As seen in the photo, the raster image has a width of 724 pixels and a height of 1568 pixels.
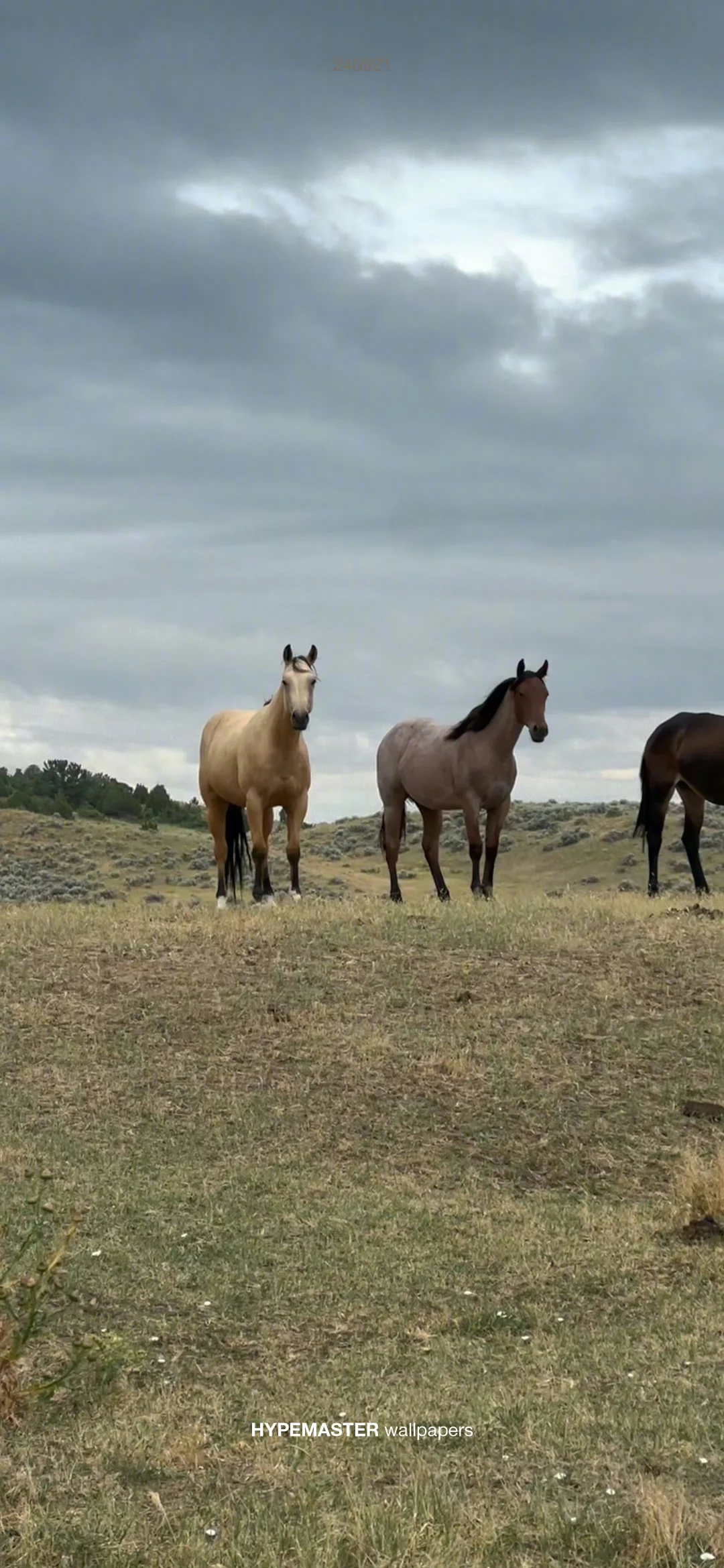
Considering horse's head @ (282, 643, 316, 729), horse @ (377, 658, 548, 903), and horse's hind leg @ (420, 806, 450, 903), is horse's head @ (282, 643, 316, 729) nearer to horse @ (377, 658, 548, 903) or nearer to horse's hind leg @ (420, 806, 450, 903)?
horse @ (377, 658, 548, 903)

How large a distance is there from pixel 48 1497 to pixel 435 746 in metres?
14.8

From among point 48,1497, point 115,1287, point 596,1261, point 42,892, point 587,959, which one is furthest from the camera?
point 42,892

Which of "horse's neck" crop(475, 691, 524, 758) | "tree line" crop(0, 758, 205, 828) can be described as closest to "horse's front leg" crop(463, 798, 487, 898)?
"horse's neck" crop(475, 691, 524, 758)

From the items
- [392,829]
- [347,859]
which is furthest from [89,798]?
[392,829]

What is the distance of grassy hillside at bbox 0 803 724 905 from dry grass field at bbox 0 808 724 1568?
564 inches

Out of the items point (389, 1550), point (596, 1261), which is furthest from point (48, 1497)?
point (596, 1261)

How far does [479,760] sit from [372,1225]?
391 inches

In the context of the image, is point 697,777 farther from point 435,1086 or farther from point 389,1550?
point 389,1550

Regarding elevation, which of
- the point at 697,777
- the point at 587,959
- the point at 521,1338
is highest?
the point at 697,777

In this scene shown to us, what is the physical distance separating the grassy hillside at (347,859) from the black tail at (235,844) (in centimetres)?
957

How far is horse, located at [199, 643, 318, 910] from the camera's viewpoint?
17.6 metres

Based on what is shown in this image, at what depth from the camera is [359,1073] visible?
1308 centimetres

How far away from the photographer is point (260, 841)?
18.3 metres

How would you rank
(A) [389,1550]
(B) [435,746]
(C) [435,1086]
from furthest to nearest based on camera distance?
(B) [435,746] < (C) [435,1086] < (A) [389,1550]
